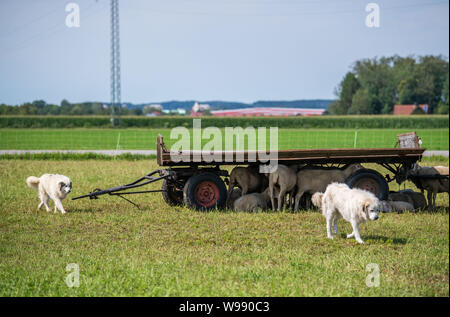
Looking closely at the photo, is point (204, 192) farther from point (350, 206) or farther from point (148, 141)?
point (148, 141)

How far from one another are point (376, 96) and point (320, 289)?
76.9 m

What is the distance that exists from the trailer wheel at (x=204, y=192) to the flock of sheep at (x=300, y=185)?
0.49m

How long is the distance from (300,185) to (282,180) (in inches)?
22.0

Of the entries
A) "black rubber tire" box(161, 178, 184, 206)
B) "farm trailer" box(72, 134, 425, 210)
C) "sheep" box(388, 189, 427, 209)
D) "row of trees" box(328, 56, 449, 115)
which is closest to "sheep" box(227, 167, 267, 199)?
"farm trailer" box(72, 134, 425, 210)

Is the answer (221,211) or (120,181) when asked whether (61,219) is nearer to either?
(221,211)

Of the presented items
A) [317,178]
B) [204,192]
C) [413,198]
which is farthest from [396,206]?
[204,192]

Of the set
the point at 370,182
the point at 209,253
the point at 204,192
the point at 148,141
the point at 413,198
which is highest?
the point at 370,182

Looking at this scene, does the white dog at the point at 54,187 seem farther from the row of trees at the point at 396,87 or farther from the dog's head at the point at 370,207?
the row of trees at the point at 396,87

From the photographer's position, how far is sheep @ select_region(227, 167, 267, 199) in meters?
12.2

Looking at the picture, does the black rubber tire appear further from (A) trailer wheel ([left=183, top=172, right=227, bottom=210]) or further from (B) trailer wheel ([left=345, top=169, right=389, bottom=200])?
(B) trailer wheel ([left=345, top=169, right=389, bottom=200])

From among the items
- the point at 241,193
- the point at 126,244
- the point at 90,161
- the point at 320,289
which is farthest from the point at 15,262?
the point at 90,161

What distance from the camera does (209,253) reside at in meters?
8.10
